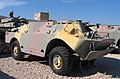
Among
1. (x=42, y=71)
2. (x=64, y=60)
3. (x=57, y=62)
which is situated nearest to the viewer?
(x=64, y=60)

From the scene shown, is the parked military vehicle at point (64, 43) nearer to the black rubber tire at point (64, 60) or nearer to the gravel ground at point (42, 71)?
the black rubber tire at point (64, 60)

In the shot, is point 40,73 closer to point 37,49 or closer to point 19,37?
point 37,49

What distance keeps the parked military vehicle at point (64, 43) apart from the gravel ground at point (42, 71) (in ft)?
1.15

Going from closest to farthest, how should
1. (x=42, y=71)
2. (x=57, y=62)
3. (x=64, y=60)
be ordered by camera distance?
(x=64, y=60), (x=57, y=62), (x=42, y=71)

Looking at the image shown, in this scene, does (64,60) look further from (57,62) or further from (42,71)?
(42,71)

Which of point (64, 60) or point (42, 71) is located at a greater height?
point (64, 60)

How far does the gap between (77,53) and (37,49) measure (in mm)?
1699

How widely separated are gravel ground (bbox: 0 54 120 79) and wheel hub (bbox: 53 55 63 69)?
0.26 meters

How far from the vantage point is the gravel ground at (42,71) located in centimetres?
842

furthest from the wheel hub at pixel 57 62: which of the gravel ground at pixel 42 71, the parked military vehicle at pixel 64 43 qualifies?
the gravel ground at pixel 42 71

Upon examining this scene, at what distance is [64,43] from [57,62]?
Result: 596 millimetres

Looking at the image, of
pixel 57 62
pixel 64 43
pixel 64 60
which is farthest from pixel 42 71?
pixel 64 43

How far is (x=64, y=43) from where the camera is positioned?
8852 mm

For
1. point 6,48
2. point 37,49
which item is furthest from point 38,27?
point 6,48
